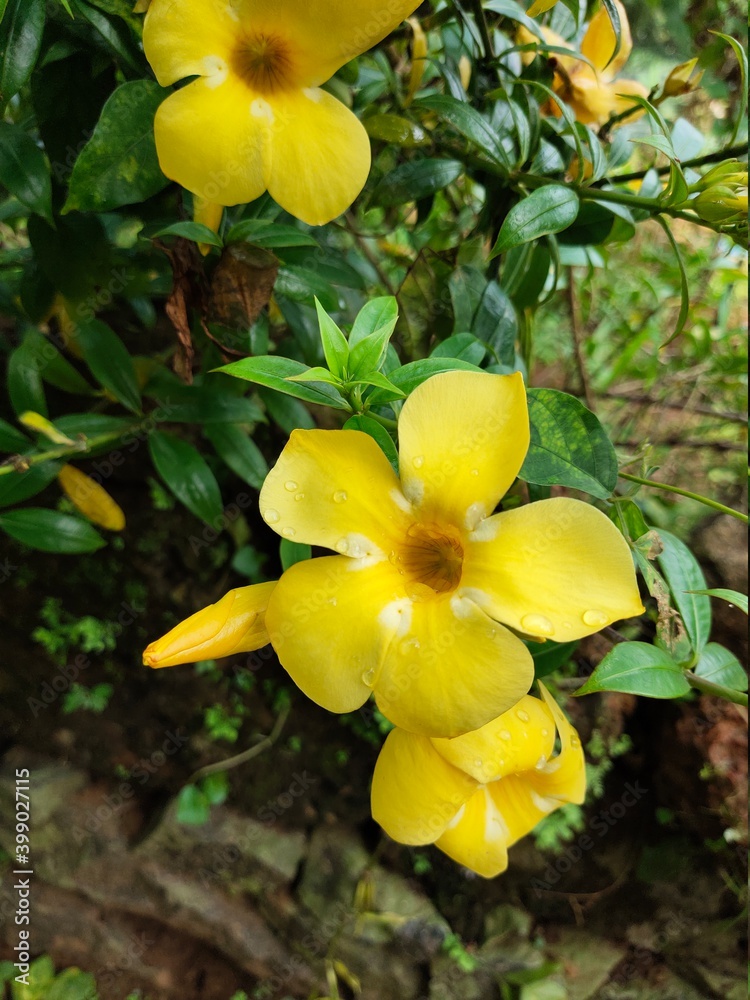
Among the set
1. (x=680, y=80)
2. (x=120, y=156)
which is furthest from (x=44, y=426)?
(x=680, y=80)

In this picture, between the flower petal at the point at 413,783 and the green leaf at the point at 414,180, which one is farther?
the green leaf at the point at 414,180

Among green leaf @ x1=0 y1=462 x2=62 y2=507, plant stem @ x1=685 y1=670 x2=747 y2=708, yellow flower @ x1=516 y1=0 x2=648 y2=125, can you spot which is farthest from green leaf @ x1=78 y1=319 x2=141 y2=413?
plant stem @ x1=685 y1=670 x2=747 y2=708

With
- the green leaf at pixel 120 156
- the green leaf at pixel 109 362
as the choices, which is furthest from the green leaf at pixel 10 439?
the green leaf at pixel 120 156

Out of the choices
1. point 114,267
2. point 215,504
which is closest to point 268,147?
point 114,267

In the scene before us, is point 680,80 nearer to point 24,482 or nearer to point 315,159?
point 315,159

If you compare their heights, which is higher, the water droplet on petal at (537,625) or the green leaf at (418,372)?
the green leaf at (418,372)

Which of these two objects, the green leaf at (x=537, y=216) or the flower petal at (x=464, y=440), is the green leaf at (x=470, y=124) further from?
the flower petal at (x=464, y=440)

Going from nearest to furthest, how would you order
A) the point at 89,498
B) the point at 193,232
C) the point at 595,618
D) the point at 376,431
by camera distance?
the point at 595,618 < the point at 376,431 < the point at 193,232 < the point at 89,498
